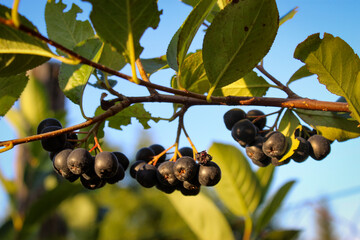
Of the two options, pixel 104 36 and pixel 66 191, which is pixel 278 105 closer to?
pixel 104 36

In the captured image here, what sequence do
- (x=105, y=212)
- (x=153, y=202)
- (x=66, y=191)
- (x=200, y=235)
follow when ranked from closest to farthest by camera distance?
(x=200, y=235) < (x=66, y=191) < (x=105, y=212) < (x=153, y=202)

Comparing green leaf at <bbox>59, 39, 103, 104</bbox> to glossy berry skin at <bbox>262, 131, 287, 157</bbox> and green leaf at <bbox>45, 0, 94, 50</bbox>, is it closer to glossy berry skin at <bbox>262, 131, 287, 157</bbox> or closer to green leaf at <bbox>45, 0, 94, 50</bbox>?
green leaf at <bbox>45, 0, 94, 50</bbox>

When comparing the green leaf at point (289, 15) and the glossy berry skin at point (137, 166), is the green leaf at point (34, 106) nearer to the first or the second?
the glossy berry skin at point (137, 166)

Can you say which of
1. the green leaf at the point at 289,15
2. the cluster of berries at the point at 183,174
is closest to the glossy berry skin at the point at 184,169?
the cluster of berries at the point at 183,174

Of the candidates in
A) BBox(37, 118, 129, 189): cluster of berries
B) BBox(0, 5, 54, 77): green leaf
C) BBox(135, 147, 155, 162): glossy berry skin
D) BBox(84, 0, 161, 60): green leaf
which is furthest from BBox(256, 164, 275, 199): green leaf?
BBox(0, 5, 54, 77): green leaf

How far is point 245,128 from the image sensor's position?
1.45m

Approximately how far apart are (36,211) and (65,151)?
2.19m

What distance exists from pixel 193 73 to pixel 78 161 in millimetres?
566

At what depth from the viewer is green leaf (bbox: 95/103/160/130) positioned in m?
1.56

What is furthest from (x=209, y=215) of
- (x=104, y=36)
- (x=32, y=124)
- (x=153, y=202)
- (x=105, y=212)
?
(x=153, y=202)

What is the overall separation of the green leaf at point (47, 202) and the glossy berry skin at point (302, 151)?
6.72 feet

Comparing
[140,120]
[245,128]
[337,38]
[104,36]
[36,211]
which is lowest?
[36,211]

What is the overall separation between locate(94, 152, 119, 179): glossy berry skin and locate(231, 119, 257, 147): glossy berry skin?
0.51 m

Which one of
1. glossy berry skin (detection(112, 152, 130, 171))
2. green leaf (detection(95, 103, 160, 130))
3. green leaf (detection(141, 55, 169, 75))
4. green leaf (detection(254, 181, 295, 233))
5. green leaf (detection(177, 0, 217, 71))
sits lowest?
green leaf (detection(254, 181, 295, 233))
